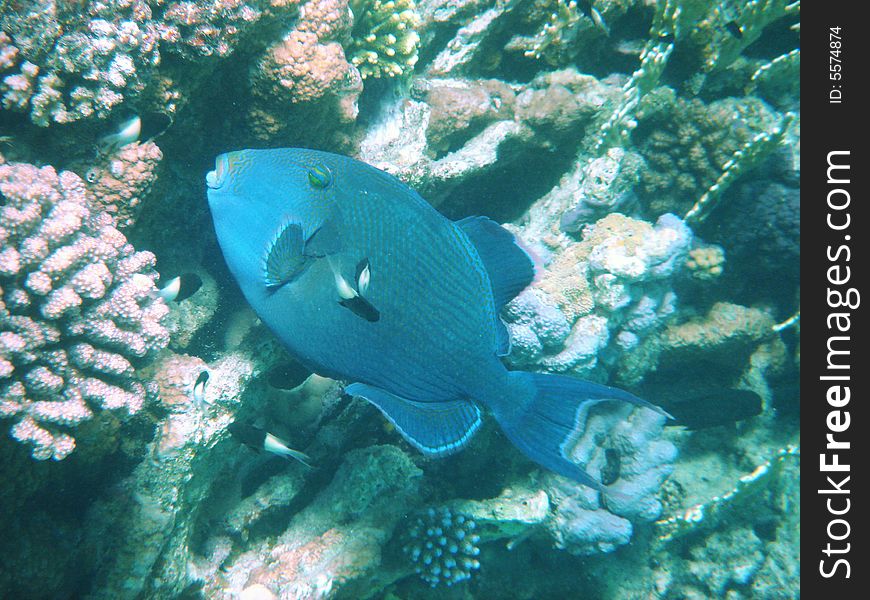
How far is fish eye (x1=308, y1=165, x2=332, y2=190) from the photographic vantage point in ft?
5.18

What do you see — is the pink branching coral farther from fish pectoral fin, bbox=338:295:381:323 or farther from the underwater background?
fish pectoral fin, bbox=338:295:381:323

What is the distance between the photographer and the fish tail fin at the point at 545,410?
144 cm

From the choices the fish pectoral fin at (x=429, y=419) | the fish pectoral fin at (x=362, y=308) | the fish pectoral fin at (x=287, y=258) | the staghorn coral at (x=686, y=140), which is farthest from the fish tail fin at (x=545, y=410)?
the staghorn coral at (x=686, y=140)

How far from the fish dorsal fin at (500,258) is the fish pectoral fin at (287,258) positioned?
590mm

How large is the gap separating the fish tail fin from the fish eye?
94 cm

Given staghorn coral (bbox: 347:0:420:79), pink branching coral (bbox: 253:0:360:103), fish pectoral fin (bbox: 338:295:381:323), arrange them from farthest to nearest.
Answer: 1. staghorn coral (bbox: 347:0:420:79)
2. pink branching coral (bbox: 253:0:360:103)
3. fish pectoral fin (bbox: 338:295:381:323)

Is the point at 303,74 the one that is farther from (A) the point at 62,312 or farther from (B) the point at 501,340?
(B) the point at 501,340

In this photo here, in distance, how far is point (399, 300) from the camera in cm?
150

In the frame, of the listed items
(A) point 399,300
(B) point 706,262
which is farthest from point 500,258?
(B) point 706,262

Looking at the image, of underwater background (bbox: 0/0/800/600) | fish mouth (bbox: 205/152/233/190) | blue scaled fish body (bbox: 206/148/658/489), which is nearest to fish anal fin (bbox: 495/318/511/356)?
blue scaled fish body (bbox: 206/148/658/489)

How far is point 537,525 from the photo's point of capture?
324cm

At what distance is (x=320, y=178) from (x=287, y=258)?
0.31 metres
